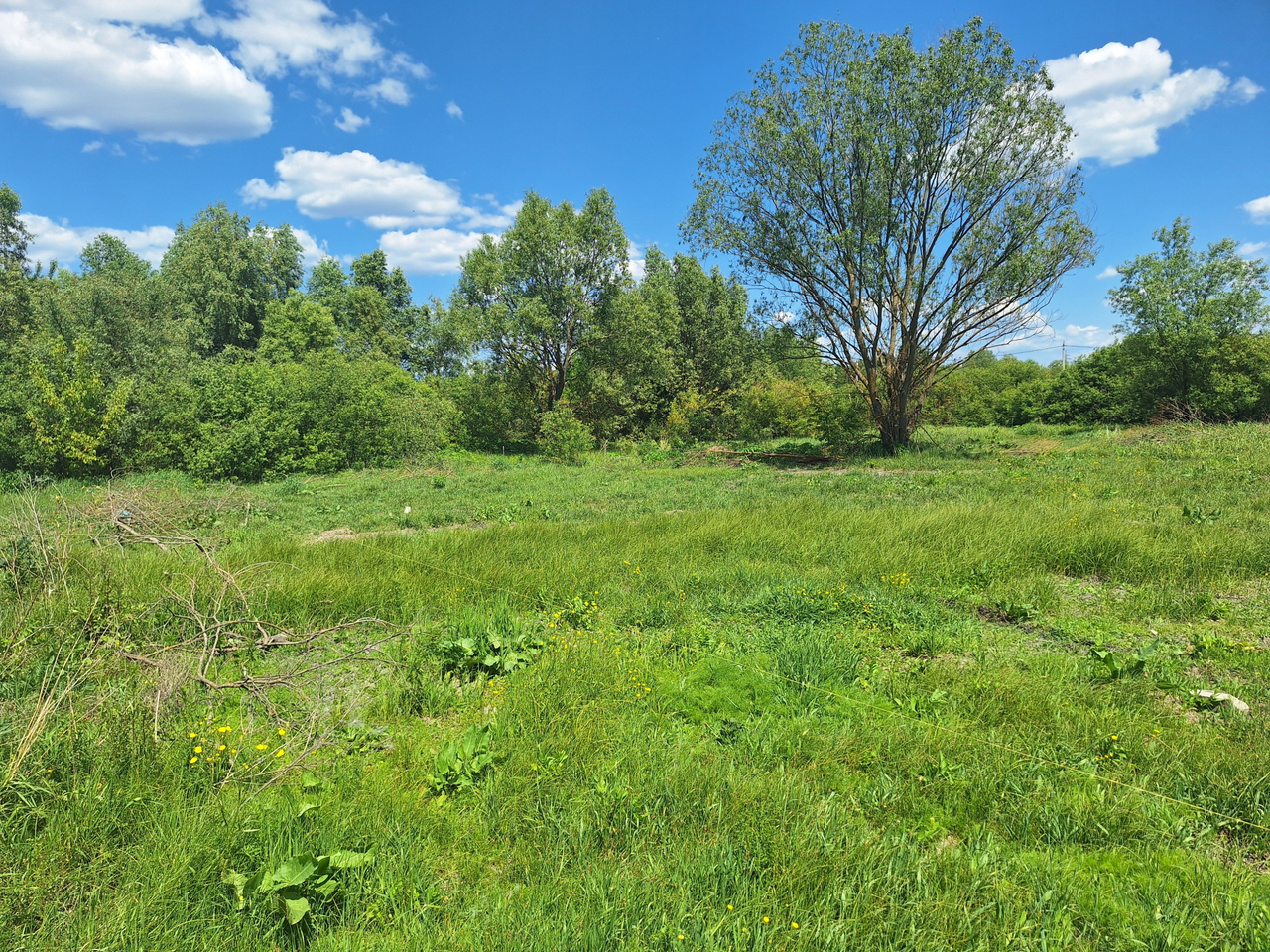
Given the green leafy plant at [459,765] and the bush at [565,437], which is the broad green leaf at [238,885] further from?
the bush at [565,437]

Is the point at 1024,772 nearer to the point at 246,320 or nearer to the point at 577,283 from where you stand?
the point at 577,283

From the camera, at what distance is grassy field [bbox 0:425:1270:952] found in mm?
2408

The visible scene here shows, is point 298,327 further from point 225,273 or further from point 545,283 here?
point 545,283

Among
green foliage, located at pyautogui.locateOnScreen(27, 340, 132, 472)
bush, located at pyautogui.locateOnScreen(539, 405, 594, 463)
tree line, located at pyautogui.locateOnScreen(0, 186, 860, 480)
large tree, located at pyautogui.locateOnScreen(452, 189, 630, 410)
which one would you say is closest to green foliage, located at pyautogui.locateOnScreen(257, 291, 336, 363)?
tree line, located at pyautogui.locateOnScreen(0, 186, 860, 480)

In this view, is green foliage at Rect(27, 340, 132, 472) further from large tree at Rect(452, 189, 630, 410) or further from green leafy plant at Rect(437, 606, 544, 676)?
green leafy plant at Rect(437, 606, 544, 676)

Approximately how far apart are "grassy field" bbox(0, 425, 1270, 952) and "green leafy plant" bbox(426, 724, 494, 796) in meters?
0.02

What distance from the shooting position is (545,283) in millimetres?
28141

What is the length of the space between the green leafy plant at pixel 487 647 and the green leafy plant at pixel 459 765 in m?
1.15

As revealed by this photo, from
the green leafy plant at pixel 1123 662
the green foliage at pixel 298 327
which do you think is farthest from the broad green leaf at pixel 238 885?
the green foliage at pixel 298 327

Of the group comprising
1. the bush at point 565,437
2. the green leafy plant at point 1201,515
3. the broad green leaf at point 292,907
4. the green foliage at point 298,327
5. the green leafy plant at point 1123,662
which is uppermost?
the green foliage at point 298,327

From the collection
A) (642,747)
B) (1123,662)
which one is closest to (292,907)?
(642,747)

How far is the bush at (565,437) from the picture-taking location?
79.9ft

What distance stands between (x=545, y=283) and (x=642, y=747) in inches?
1068

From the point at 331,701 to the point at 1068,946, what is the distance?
422cm
